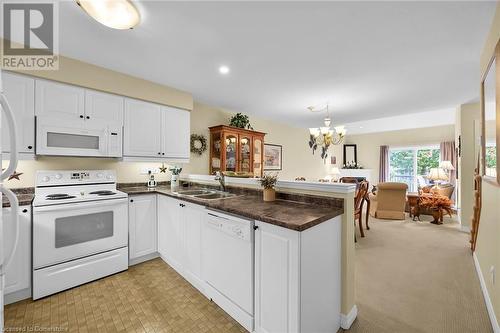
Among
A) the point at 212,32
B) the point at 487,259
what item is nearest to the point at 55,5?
the point at 212,32

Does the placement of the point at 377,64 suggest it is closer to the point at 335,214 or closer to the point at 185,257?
the point at 335,214

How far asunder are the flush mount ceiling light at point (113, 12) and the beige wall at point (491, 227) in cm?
282

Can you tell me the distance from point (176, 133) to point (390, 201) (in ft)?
15.6

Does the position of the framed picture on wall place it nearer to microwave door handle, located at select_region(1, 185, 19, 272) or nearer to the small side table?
the small side table

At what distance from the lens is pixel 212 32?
194 centimetres

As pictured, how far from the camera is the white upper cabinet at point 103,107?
2.56m

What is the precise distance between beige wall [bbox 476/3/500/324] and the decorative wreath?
3692 millimetres

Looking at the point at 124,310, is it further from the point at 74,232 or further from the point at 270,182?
the point at 270,182

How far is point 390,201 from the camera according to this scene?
482cm

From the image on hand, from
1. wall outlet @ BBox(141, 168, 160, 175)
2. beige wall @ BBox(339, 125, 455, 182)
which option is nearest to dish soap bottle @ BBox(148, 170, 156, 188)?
wall outlet @ BBox(141, 168, 160, 175)

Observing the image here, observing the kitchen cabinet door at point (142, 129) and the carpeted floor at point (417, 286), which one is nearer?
the carpeted floor at point (417, 286)

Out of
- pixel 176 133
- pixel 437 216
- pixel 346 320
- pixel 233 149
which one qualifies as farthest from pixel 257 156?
pixel 437 216

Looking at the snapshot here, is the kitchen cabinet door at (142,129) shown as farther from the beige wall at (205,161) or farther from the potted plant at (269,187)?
the potted plant at (269,187)

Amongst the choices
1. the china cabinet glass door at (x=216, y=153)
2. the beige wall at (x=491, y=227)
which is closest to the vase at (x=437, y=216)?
the beige wall at (x=491, y=227)
